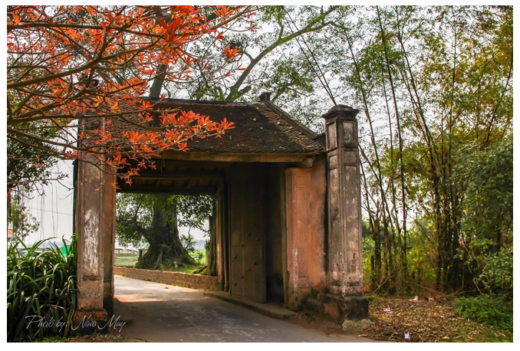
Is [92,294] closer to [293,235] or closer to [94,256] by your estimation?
[94,256]

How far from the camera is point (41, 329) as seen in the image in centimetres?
621

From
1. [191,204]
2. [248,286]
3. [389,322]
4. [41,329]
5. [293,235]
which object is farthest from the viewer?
[191,204]

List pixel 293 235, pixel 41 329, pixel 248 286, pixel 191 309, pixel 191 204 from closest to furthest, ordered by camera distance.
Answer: pixel 41 329, pixel 293 235, pixel 191 309, pixel 248 286, pixel 191 204

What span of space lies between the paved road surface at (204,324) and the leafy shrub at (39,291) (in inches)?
34.1

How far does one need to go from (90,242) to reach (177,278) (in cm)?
816

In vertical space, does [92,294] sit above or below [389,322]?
above

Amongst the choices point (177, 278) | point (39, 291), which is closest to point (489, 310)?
point (39, 291)

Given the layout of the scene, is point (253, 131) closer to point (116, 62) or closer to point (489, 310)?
point (489, 310)

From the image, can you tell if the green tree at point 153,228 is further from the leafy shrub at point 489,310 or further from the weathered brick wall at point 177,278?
the leafy shrub at point 489,310

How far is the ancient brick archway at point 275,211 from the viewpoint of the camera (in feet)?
22.4

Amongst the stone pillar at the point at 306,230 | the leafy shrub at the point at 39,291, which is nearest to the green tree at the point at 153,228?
the stone pillar at the point at 306,230

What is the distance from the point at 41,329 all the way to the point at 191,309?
10.7ft

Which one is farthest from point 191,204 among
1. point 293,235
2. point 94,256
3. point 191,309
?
point 94,256

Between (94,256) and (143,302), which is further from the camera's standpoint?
(143,302)
